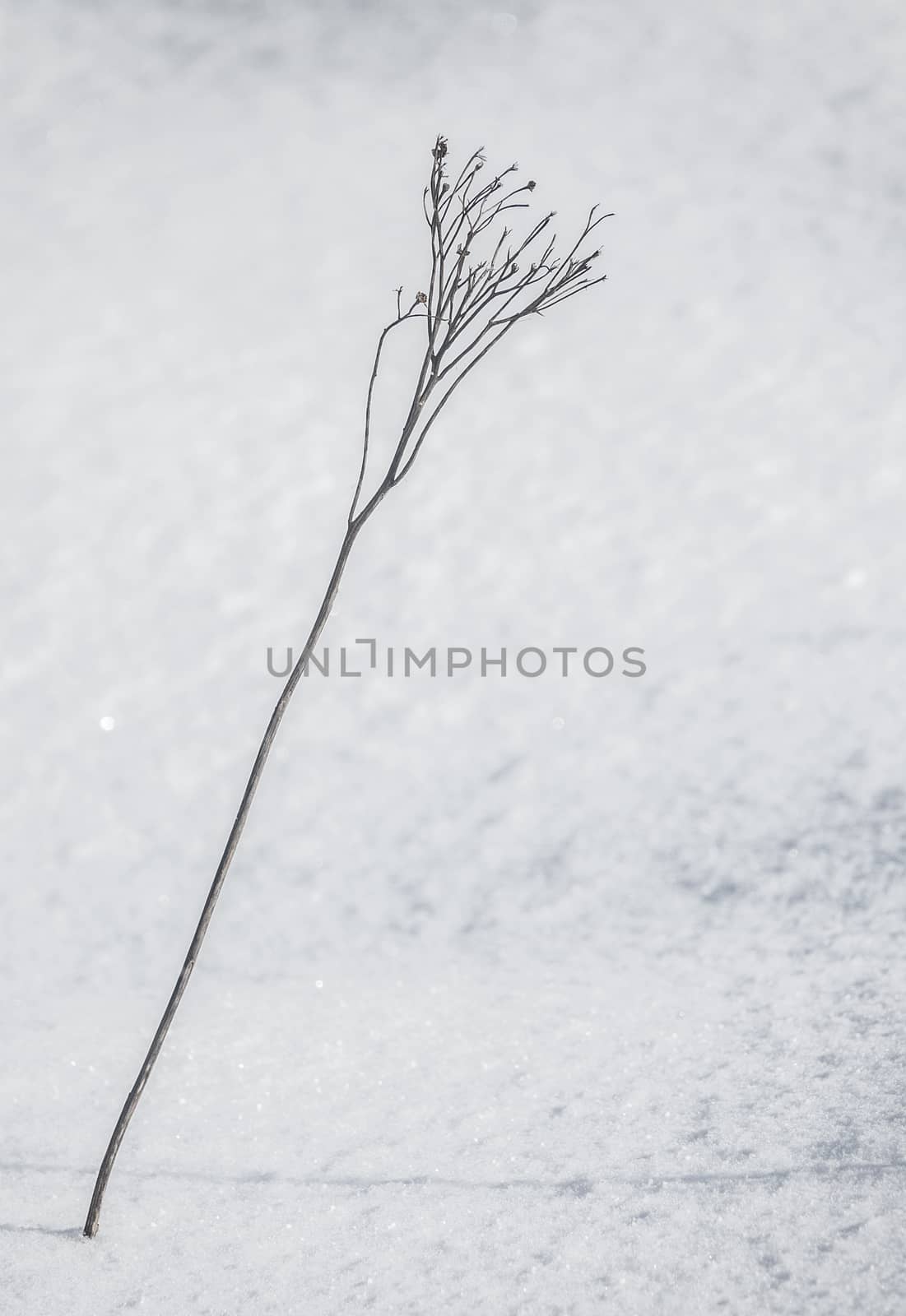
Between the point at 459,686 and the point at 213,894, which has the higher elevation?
the point at 459,686

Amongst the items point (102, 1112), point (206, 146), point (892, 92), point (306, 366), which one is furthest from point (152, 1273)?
point (892, 92)

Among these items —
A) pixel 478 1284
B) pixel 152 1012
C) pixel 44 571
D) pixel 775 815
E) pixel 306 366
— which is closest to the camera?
pixel 478 1284

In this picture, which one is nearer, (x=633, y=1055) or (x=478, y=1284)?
(x=478, y=1284)

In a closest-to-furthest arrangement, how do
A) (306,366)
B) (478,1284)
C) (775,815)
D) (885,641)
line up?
(478,1284), (775,815), (885,641), (306,366)

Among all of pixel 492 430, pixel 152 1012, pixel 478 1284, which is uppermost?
pixel 492 430

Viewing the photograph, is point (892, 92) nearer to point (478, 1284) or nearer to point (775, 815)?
point (775, 815)

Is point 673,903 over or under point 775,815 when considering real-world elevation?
under

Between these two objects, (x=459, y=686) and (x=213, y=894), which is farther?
(x=459, y=686)

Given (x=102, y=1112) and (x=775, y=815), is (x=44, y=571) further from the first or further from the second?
(x=775, y=815)
